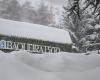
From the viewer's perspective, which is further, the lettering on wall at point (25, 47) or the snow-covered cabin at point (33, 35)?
the snow-covered cabin at point (33, 35)

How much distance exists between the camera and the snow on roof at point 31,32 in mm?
19812

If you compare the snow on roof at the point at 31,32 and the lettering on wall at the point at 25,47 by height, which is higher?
the snow on roof at the point at 31,32

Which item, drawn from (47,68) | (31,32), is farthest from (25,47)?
(47,68)

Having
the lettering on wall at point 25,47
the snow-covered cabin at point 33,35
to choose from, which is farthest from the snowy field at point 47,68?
the snow-covered cabin at point 33,35

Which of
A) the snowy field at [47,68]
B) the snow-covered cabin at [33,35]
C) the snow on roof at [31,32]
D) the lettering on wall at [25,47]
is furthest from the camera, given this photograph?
the snow on roof at [31,32]

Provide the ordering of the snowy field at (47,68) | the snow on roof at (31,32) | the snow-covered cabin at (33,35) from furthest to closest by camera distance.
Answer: the snow on roof at (31,32)
the snow-covered cabin at (33,35)
the snowy field at (47,68)

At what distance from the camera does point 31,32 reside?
2100 cm

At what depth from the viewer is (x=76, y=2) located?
306 inches

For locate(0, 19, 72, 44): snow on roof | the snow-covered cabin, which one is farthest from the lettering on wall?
locate(0, 19, 72, 44): snow on roof

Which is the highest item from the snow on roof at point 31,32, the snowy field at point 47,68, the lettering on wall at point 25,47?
the snowy field at point 47,68

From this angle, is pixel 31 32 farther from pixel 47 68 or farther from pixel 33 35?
pixel 47 68

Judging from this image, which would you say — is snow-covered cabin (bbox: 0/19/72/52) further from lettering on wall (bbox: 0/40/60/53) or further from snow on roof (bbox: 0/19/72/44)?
lettering on wall (bbox: 0/40/60/53)

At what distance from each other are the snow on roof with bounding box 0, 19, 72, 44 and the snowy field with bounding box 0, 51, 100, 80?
14.7 metres

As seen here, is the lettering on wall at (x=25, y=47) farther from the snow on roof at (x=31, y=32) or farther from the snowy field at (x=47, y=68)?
the snowy field at (x=47, y=68)
